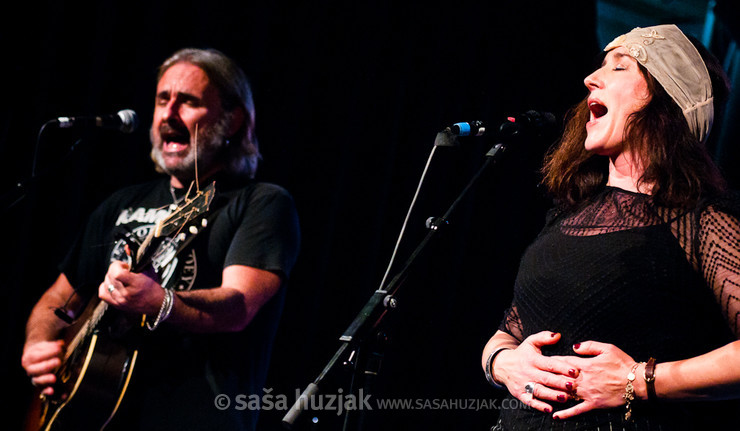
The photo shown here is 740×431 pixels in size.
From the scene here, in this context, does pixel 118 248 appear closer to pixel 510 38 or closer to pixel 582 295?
pixel 582 295

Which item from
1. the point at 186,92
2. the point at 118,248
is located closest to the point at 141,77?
the point at 186,92

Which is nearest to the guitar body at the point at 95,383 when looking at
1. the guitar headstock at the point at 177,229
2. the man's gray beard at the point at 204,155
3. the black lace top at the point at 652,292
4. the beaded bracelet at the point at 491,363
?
the guitar headstock at the point at 177,229

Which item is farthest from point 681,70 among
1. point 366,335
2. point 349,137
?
point 349,137

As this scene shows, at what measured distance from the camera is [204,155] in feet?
9.48

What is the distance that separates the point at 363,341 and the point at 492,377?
44 cm

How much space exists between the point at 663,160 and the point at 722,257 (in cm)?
32

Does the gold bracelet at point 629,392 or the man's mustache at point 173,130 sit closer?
the gold bracelet at point 629,392

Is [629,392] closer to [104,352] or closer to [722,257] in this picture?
[722,257]

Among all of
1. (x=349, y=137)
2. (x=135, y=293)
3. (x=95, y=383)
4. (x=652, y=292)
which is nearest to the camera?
(x=652, y=292)

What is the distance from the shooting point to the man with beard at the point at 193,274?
2.29 metres

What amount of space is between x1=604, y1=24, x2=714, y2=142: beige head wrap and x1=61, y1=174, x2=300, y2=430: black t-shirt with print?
145cm

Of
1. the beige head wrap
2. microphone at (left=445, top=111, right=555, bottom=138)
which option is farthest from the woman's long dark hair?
microphone at (left=445, top=111, right=555, bottom=138)

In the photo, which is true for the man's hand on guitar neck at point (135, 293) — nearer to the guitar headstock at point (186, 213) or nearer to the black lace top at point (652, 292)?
the guitar headstock at point (186, 213)

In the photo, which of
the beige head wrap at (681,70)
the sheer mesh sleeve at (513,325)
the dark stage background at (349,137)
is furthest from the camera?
the dark stage background at (349,137)
